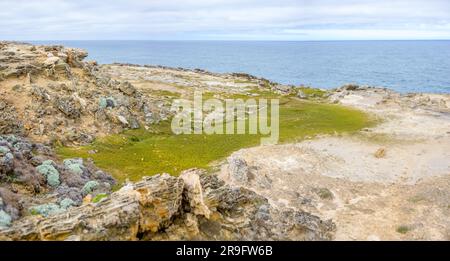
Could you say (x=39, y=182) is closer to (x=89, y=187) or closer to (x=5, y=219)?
(x=89, y=187)

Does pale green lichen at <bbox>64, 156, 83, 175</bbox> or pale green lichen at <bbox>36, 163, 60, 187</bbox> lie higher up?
pale green lichen at <bbox>36, 163, 60, 187</bbox>

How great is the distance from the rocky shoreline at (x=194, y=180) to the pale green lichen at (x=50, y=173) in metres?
0.10

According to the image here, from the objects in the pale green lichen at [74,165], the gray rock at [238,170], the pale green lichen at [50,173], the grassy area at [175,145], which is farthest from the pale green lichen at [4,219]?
the gray rock at [238,170]

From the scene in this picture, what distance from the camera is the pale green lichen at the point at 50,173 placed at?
30.6m

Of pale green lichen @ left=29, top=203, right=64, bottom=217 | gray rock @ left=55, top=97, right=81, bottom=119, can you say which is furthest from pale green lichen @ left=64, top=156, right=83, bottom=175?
gray rock @ left=55, top=97, right=81, bottom=119

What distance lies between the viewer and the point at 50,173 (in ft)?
103

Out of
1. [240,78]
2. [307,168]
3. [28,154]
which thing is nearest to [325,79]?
[240,78]

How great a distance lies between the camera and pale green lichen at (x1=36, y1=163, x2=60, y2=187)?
30.6m

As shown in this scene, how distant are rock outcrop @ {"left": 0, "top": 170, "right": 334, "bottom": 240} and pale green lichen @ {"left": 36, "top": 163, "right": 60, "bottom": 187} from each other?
1091 cm

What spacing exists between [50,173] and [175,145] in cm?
1959

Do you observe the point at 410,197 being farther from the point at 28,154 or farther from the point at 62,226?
the point at 28,154

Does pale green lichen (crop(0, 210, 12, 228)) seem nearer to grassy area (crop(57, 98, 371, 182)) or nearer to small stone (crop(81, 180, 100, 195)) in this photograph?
small stone (crop(81, 180, 100, 195))

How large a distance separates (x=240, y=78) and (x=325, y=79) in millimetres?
79265

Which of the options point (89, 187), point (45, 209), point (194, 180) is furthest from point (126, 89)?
point (194, 180)
